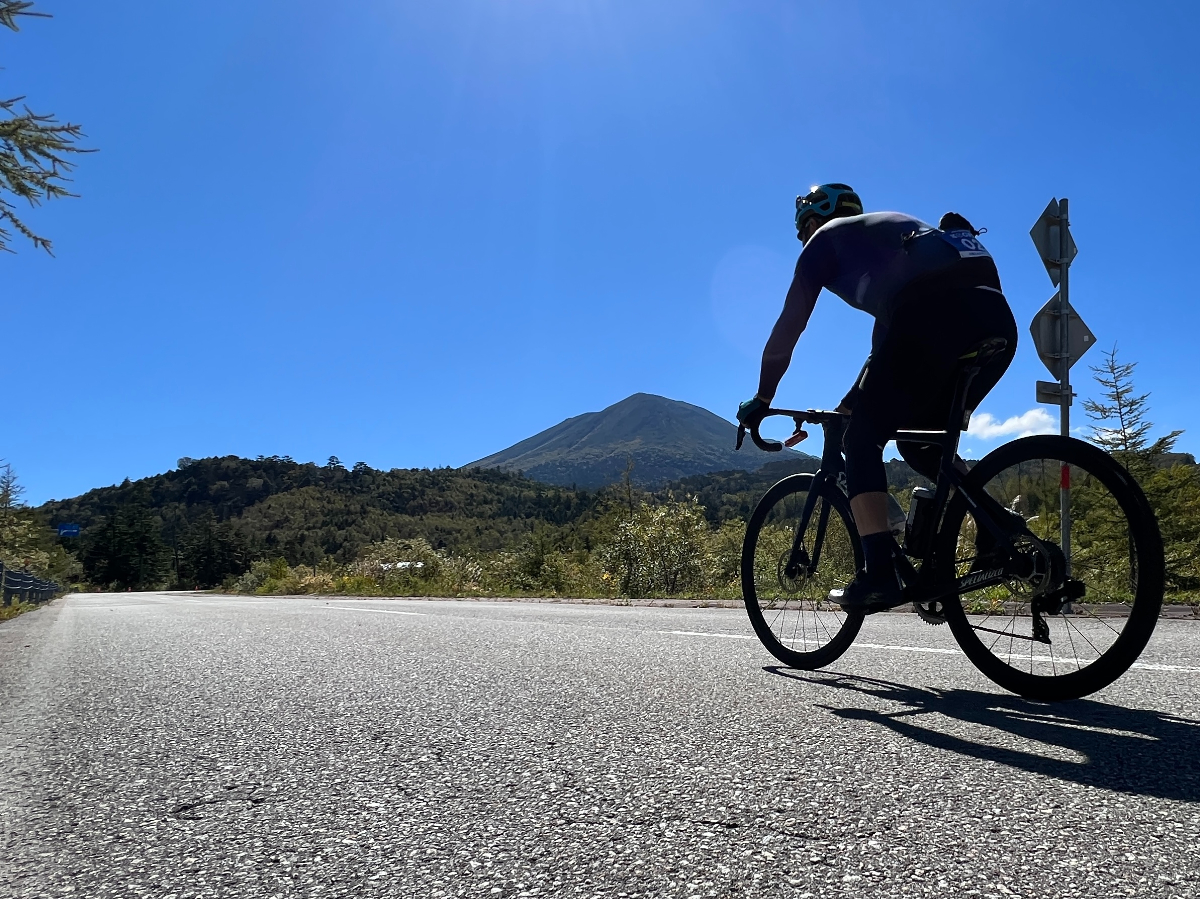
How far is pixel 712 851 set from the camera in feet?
3.82

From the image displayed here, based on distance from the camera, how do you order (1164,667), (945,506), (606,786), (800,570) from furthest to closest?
(800,570), (1164,667), (945,506), (606,786)

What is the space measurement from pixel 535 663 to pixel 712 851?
217cm

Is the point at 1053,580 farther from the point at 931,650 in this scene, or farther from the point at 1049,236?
the point at 1049,236

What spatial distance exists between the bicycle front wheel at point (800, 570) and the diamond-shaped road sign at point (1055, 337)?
16.1ft

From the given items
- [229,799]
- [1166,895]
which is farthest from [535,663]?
[1166,895]

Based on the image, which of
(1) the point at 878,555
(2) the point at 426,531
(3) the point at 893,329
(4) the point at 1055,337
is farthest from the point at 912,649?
(2) the point at 426,531

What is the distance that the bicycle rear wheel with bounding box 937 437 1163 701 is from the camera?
2217mm

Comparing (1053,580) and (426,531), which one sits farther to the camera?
(426,531)

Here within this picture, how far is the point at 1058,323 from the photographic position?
7.14 meters

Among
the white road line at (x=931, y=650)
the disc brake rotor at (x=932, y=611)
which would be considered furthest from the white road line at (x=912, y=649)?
the disc brake rotor at (x=932, y=611)

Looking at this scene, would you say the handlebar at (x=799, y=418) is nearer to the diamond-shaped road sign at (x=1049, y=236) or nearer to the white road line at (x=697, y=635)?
the white road line at (x=697, y=635)

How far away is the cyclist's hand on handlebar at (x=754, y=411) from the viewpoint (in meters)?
3.07

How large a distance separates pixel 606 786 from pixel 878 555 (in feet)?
5.26

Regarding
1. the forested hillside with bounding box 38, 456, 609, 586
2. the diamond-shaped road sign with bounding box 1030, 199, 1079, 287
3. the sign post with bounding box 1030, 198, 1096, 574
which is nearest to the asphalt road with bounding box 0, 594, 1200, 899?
the sign post with bounding box 1030, 198, 1096, 574
